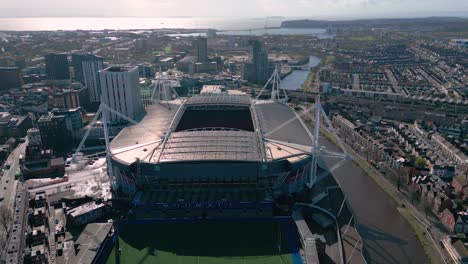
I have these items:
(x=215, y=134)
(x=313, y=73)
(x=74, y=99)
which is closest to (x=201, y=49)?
(x=313, y=73)

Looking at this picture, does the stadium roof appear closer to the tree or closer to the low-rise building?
the low-rise building

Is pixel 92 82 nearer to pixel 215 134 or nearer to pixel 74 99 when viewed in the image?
pixel 74 99

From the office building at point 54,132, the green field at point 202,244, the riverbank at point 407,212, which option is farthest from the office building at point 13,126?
the riverbank at point 407,212

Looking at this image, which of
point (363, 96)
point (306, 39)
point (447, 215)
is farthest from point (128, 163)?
point (306, 39)

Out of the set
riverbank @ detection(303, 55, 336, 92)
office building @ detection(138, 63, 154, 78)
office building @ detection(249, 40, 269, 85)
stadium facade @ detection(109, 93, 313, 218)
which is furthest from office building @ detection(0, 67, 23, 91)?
riverbank @ detection(303, 55, 336, 92)

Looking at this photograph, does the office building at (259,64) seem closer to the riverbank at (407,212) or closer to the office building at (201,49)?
the office building at (201,49)

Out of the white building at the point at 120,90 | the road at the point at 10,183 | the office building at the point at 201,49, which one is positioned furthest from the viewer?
the office building at the point at 201,49

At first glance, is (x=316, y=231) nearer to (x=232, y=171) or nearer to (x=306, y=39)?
(x=232, y=171)
